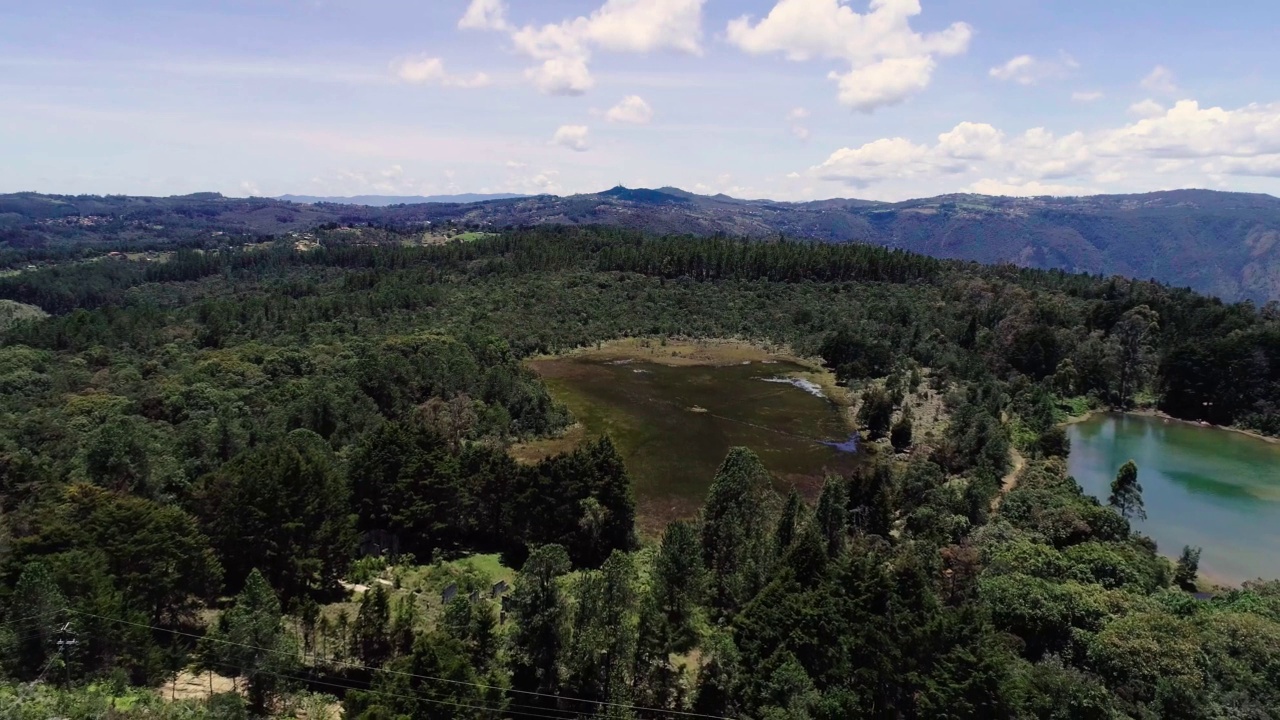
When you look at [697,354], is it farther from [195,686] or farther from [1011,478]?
[195,686]

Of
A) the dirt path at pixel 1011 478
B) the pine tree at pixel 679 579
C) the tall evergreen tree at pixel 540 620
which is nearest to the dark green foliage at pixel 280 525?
the tall evergreen tree at pixel 540 620

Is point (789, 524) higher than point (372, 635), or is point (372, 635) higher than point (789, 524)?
point (789, 524)

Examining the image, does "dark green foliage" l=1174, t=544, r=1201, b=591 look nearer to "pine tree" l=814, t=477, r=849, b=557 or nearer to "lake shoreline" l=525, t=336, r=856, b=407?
"pine tree" l=814, t=477, r=849, b=557

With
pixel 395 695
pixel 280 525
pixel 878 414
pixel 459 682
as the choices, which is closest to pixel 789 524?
Answer: pixel 459 682

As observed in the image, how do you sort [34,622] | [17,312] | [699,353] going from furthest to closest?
[17,312] < [699,353] < [34,622]

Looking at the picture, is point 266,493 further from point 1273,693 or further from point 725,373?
point 725,373

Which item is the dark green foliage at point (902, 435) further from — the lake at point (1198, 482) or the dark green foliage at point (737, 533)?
the dark green foliage at point (737, 533)
